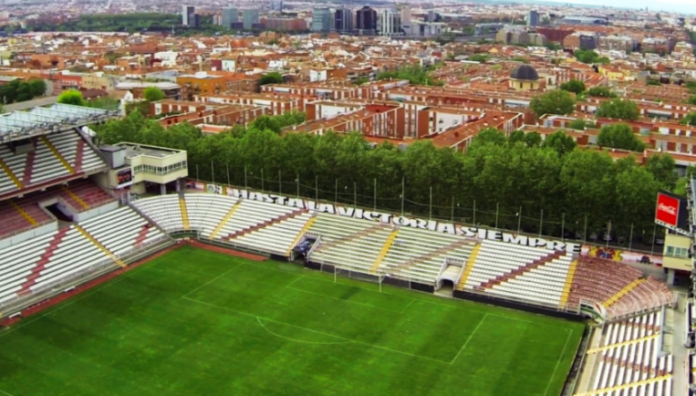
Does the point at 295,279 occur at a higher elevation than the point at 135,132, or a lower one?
lower

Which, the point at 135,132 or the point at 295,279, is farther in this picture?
the point at 135,132

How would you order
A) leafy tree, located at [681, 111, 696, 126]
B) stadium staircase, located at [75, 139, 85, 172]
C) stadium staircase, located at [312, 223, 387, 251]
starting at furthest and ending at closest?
leafy tree, located at [681, 111, 696, 126]
stadium staircase, located at [75, 139, 85, 172]
stadium staircase, located at [312, 223, 387, 251]

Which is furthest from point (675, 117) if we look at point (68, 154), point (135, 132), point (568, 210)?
point (68, 154)

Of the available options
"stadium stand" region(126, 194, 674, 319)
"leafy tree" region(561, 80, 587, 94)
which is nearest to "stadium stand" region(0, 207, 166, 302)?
"stadium stand" region(126, 194, 674, 319)

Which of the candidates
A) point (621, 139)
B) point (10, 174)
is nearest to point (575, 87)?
point (621, 139)

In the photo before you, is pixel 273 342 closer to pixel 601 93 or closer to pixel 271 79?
pixel 601 93

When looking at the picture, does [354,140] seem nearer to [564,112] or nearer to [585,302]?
[585,302]

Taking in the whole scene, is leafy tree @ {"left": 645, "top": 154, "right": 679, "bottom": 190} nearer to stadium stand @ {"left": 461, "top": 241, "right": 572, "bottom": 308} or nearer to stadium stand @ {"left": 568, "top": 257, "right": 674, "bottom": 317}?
stadium stand @ {"left": 568, "top": 257, "right": 674, "bottom": 317}
